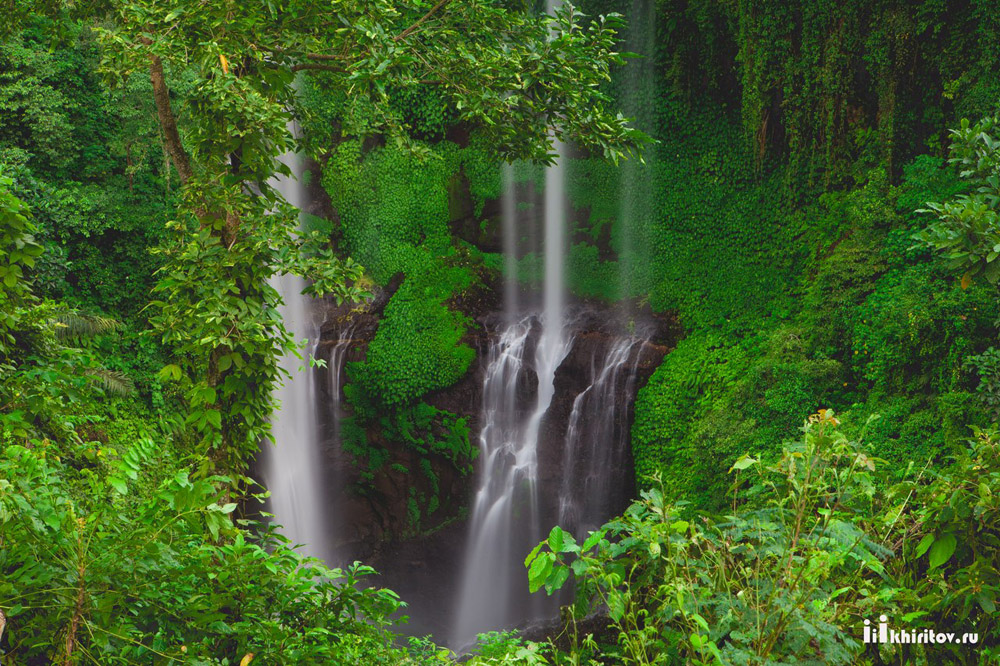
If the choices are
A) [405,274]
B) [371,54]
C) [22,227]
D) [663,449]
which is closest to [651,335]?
[663,449]

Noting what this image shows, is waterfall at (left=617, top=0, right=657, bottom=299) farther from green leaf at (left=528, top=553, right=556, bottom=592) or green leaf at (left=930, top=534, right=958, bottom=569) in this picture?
green leaf at (left=528, top=553, right=556, bottom=592)

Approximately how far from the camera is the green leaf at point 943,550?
2250 mm

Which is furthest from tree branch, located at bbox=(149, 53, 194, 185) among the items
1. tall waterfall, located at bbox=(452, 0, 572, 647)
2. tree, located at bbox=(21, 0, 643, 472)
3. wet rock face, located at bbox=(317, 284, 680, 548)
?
tall waterfall, located at bbox=(452, 0, 572, 647)

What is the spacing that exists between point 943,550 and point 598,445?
9735mm

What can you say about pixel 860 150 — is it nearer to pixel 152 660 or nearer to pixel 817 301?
pixel 817 301

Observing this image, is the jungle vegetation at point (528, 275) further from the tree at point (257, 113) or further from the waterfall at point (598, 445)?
the waterfall at point (598, 445)

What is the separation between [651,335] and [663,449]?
7.83ft

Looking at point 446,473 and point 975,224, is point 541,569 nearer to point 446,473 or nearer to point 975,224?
point 975,224

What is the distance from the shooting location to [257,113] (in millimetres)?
4391

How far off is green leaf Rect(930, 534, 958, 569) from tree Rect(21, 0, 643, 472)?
3.44 m

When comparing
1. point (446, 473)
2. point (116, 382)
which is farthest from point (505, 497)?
point (116, 382)

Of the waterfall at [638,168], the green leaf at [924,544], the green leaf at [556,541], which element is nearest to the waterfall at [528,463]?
the waterfall at [638,168]

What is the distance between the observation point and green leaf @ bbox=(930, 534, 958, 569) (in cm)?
225

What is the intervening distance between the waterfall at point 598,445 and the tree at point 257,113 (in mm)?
6991
